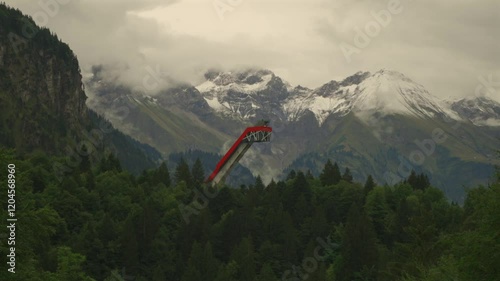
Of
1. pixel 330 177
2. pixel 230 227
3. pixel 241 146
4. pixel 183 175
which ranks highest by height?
pixel 330 177

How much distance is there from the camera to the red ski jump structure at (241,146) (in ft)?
461

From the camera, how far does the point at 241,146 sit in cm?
14325

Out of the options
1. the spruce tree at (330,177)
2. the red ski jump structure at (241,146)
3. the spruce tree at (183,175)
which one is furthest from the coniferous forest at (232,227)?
the red ski jump structure at (241,146)

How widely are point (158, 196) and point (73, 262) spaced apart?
44995mm

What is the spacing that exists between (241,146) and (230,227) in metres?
21.4

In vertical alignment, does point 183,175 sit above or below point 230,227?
above

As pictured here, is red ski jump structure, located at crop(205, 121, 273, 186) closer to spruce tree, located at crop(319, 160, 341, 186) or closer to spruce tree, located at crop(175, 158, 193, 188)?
spruce tree, located at crop(175, 158, 193, 188)

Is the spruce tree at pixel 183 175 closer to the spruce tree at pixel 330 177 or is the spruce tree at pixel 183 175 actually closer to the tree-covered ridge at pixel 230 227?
the tree-covered ridge at pixel 230 227

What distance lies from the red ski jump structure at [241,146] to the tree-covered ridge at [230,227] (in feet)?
13.2

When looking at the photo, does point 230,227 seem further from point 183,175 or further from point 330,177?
point 183,175

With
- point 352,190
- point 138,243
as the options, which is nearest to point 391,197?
point 352,190

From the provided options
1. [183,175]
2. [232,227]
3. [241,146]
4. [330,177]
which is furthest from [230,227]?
[183,175]

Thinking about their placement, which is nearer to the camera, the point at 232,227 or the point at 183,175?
the point at 232,227

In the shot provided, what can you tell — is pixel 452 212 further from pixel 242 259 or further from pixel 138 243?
pixel 138 243
